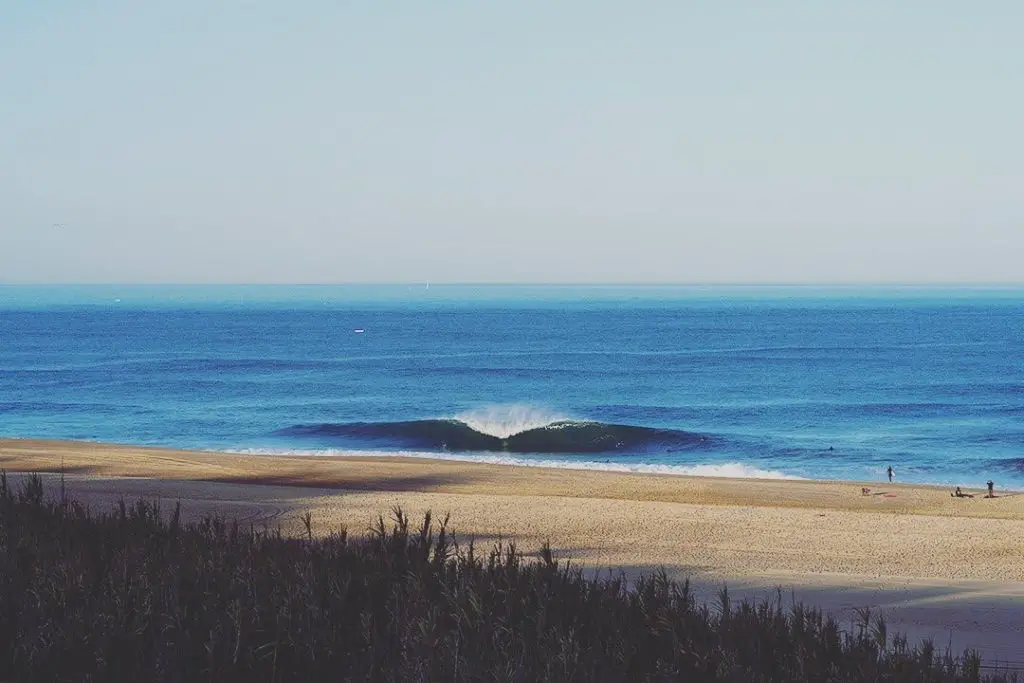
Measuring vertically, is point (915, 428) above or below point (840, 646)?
below

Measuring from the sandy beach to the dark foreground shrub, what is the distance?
2.93 meters

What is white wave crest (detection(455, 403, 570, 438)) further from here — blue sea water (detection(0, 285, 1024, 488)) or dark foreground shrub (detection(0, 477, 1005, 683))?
dark foreground shrub (detection(0, 477, 1005, 683))

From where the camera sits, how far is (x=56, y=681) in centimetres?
592

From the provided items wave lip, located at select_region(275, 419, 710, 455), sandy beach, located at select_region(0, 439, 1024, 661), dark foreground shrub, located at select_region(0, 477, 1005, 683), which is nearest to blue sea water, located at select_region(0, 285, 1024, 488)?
wave lip, located at select_region(275, 419, 710, 455)

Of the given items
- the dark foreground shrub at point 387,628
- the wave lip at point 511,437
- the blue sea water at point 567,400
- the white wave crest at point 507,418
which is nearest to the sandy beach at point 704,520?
the dark foreground shrub at point 387,628

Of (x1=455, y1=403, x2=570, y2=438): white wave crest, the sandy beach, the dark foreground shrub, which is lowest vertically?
(x1=455, y1=403, x2=570, y2=438): white wave crest

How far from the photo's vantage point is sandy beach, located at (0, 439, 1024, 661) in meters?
10.1

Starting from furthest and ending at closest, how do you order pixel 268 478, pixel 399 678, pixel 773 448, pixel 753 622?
pixel 773 448, pixel 268 478, pixel 753 622, pixel 399 678

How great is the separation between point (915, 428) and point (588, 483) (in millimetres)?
19038

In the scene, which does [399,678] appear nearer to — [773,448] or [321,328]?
[773,448]

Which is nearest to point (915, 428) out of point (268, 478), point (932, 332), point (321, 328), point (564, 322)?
point (268, 478)

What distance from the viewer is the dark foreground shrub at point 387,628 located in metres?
5.48

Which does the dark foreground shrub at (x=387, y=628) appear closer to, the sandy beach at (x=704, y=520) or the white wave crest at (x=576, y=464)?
the sandy beach at (x=704, y=520)

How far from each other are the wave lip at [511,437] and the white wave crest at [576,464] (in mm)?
1787
